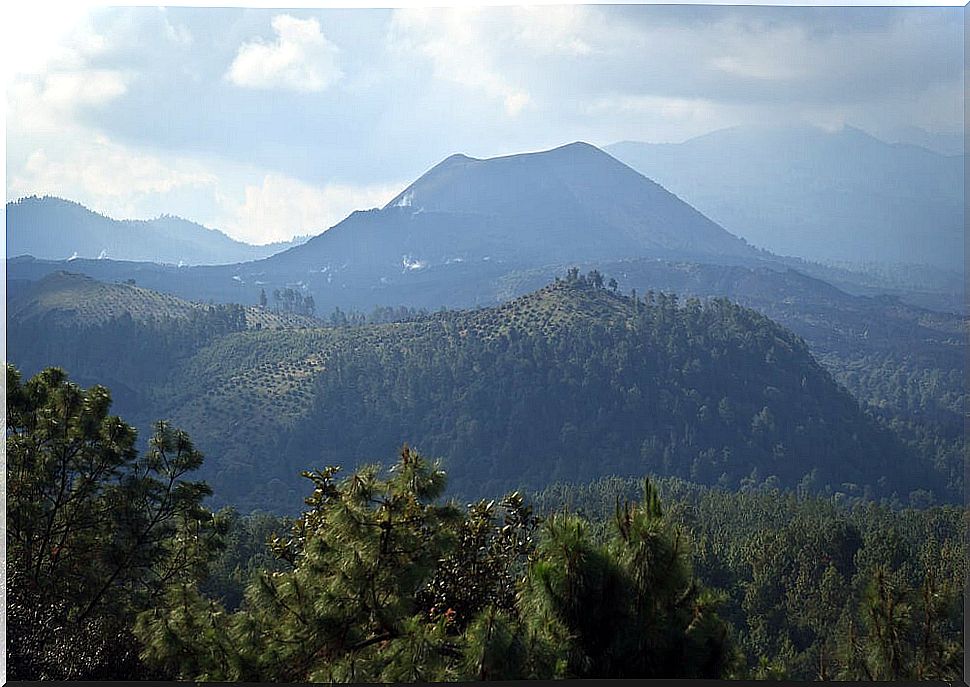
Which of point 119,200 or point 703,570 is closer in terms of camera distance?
point 703,570

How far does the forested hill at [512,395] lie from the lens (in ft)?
70.1

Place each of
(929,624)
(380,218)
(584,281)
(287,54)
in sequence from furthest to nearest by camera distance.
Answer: (380,218) → (584,281) → (287,54) → (929,624)

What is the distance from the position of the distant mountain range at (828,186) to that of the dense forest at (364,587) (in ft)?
44.5

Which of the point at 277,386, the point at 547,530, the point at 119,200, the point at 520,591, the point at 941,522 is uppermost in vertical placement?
the point at 119,200

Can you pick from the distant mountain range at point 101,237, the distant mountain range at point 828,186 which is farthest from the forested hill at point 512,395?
the distant mountain range at point 828,186

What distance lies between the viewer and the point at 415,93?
39.7 feet

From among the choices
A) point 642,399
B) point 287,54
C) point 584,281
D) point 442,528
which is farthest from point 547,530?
point 584,281

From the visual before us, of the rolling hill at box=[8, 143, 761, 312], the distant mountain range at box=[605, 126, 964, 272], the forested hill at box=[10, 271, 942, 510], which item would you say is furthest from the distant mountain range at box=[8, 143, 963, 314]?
the distant mountain range at box=[605, 126, 964, 272]

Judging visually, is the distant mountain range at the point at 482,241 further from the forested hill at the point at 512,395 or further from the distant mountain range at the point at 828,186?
the distant mountain range at the point at 828,186

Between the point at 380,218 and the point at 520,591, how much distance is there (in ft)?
105

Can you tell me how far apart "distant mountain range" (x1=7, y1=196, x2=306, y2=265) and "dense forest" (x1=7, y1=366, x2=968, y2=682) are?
17.8 metres

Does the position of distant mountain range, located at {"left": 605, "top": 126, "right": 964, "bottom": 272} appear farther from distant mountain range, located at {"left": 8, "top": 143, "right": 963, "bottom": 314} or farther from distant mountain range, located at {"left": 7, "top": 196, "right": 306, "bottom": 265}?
distant mountain range, located at {"left": 7, "top": 196, "right": 306, "bottom": 265}

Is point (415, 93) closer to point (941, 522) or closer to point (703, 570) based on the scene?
point (703, 570)

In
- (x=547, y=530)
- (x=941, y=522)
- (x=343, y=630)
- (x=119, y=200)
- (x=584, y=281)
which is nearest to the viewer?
(x=547, y=530)
